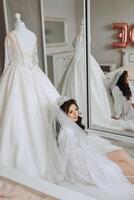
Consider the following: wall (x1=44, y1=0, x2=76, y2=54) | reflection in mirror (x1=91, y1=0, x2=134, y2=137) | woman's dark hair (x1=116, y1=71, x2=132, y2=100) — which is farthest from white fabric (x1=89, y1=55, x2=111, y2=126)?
wall (x1=44, y1=0, x2=76, y2=54)

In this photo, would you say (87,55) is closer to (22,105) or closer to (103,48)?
(103,48)

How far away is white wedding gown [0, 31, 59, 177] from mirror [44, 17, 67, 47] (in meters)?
0.43

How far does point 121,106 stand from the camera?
1.75 m

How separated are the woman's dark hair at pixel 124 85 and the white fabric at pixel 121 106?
3 cm

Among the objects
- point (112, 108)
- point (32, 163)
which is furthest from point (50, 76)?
point (32, 163)

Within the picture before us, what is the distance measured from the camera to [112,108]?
178 centimetres

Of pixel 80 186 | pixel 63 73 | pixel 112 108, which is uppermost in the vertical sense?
pixel 63 73

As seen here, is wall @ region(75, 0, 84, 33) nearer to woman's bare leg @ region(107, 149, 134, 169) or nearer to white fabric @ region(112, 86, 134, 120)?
white fabric @ region(112, 86, 134, 120)

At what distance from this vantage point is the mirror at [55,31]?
180 centimetres

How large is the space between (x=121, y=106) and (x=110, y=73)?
9.5 inches

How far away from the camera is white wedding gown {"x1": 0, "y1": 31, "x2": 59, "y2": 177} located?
136 centimetres

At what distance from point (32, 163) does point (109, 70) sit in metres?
0.79

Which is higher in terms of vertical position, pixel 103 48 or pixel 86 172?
pixel 103 48

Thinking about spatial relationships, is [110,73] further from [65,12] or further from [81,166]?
[81,166]
